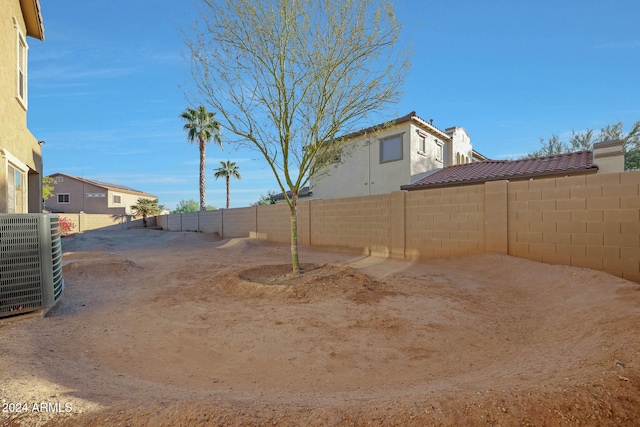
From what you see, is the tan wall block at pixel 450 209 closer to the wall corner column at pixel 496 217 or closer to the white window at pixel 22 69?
the wall corner column at pixel 496 217

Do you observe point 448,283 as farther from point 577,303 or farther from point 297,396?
point 297,396

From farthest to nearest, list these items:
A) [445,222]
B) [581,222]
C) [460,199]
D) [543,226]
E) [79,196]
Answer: [79,196], [445,222], [460,199], [543,226], [581,222]

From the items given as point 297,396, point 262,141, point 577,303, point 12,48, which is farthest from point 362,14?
point 12,48

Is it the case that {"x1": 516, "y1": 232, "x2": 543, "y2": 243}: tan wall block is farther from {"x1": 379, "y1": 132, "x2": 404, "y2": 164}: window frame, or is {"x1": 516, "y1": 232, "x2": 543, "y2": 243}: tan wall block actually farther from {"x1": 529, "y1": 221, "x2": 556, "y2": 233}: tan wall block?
{"x1": 379, "y1": 132, "x2": 404, "y2": 164}: window frame

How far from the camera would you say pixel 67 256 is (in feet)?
40.4

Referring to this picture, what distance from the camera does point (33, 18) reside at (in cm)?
945

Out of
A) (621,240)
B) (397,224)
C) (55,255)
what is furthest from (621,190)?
(55,255)

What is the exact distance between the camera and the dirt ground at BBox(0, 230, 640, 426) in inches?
85.7

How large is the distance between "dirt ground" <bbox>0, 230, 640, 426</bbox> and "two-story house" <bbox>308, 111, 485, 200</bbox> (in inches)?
377

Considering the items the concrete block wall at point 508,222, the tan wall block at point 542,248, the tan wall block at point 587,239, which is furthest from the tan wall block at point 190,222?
the tan wall block at point 587,239

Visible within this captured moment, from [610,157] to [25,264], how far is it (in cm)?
1640

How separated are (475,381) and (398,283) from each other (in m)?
4.41

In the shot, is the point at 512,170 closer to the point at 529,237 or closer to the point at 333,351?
the point at 529,237

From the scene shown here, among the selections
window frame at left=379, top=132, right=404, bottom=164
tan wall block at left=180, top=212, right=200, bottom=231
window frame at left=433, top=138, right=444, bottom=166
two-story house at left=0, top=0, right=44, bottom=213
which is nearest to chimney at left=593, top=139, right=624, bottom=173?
window frame at left=433, top=138, right=444, bottom=166
